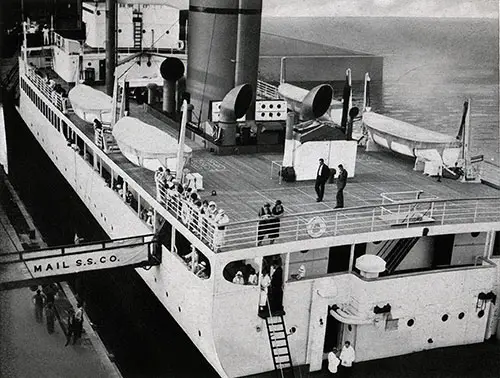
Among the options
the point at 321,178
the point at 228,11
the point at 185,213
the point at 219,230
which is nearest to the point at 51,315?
the point at 185,213

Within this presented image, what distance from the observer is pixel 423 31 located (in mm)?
168250

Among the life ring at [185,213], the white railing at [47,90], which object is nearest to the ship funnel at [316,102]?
the life ring at [185,213]

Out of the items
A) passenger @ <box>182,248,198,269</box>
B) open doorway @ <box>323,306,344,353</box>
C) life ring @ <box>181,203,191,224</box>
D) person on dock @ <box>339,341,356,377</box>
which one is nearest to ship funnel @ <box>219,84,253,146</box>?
life ring @ <box>181,203,191,224</box>

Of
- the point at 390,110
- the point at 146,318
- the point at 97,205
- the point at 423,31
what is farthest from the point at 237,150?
the point at 423,31

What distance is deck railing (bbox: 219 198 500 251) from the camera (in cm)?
1617

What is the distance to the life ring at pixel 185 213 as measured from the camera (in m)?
16.5

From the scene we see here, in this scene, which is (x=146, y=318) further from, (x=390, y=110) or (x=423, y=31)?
(x=423, y=31)

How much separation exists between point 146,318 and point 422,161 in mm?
10316

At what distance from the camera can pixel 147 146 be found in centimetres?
2084

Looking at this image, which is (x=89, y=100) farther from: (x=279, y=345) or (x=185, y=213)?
(x=279, y=345)

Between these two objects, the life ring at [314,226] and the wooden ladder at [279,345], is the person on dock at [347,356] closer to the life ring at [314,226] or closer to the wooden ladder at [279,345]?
the wooden ladder at [279,345]

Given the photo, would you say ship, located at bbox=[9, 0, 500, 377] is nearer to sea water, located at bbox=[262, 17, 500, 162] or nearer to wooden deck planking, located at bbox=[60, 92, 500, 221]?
wooden deck planking, located at bbox=[60, 92, 500, 221]

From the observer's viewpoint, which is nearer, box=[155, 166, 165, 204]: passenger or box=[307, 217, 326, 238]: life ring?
box=[307, 217, 326, 238]: life ring

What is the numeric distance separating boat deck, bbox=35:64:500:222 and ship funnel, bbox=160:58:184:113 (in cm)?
502
